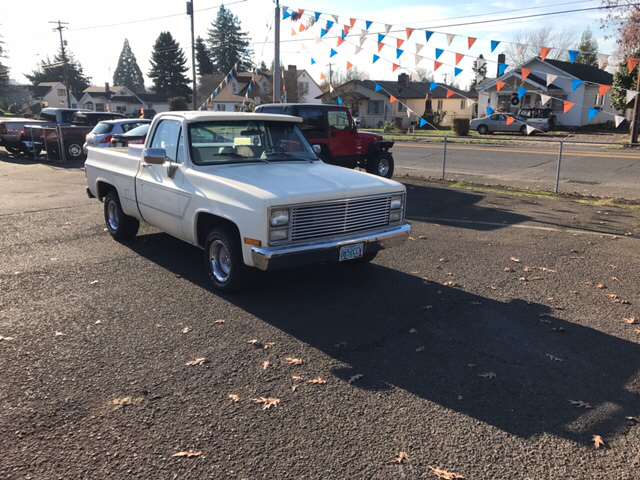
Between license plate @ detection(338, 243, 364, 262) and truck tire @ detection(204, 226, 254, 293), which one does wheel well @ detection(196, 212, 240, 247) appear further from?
license plate @ detection(338, 243, 364, 262)

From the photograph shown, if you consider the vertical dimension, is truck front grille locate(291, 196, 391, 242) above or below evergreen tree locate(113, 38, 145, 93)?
below

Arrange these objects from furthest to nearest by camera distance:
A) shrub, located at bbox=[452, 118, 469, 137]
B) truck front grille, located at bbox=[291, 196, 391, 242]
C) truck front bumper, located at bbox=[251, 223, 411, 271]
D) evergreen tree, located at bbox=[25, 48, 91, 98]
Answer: evergreen tree, located at bbox=[25, 48, 91, 98]
shrub, located at bbox=[452, 118, 469, 137]
truck front grille, located at bbox=[291, 196, 391, 242]
truck front bumper, located at bbox=[251, 223, 411, 271]

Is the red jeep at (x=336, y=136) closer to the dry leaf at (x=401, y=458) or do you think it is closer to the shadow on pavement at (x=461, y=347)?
the shadow on pavement at (x=461, y=347)

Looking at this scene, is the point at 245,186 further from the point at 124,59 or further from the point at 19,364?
the point at 124,59

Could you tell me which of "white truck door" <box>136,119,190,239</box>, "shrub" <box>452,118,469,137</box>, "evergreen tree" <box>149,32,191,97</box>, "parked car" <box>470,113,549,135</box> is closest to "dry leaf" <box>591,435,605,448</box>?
"white truck door" <box>136,119,190,239</box>


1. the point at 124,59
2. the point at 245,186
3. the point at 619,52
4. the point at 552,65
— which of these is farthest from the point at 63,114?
the point at 124,59

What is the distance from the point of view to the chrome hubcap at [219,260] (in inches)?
221

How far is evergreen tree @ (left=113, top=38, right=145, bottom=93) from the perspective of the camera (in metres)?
136

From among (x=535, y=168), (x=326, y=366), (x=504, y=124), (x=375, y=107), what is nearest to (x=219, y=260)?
(x=326, y=366)

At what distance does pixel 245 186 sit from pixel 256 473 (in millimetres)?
2963

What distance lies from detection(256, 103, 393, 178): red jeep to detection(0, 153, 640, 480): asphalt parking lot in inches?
243

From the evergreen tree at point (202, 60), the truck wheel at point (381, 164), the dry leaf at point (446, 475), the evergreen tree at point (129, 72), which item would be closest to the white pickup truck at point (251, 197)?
the dry leaf at point (446, 475)

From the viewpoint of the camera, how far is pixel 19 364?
4.15 meters

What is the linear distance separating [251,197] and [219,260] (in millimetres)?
1049
